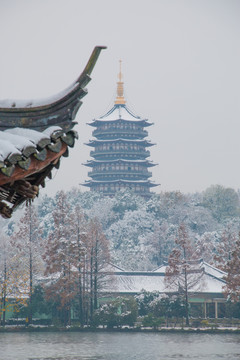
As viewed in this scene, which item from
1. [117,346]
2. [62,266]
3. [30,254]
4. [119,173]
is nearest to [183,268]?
[62,266]

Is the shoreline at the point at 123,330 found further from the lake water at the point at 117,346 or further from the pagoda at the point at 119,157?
the pagoda at the point at 119,157

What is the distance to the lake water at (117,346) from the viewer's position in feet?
128

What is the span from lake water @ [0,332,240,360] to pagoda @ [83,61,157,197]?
2674 inches

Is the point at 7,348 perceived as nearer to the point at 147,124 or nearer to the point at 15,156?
the point at 15,156

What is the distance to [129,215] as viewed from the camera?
10400 cm

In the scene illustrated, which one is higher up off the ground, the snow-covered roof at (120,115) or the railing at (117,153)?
the snow-covered roof at (120,115)

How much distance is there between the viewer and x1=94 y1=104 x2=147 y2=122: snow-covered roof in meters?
122

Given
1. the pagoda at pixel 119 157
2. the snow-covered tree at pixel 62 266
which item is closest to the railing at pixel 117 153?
the pagoda at pixel 119 157

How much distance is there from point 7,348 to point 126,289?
2240cm

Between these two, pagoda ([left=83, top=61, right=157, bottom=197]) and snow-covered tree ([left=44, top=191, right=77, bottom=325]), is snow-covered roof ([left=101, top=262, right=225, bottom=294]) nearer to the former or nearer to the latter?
snow-covered tree ([left=44, top=191, right=77, bottom=325])

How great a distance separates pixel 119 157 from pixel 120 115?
7.43 m

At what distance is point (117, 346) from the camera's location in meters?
43.0

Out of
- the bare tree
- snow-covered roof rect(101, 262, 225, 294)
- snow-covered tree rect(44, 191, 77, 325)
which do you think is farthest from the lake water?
snow-covered roof rect(101, 262, 225, 294)

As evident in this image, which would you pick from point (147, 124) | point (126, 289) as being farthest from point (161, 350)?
point (147, 124)
